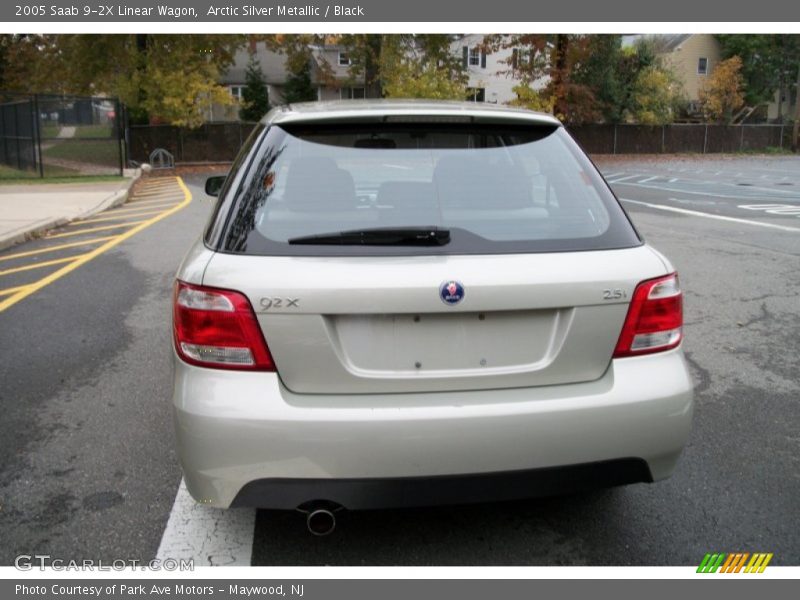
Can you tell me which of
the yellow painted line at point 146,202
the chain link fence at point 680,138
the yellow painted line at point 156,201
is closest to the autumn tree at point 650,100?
the chain link fence at point 680,138

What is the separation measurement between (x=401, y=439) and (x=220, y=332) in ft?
2.32

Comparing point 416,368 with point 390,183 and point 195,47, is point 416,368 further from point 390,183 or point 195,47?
point 195,47

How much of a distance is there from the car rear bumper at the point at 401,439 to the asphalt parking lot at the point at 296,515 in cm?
47

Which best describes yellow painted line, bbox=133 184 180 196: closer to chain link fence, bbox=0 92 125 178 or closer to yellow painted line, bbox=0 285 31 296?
chain link fence, bbox=0 92 125 178

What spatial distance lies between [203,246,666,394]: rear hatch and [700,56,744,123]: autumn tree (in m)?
50.3

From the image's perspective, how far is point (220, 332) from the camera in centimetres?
259

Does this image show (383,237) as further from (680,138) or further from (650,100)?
(680,138)

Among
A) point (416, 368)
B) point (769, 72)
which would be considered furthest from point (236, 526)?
point (769, 72)

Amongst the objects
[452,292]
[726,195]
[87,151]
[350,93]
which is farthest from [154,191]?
[350,93]

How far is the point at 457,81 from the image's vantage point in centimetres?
3656

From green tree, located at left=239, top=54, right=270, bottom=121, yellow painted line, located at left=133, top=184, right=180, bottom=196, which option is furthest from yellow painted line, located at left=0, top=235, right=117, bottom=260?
green tree, located at left=239, top=54, right=270, bottom=121

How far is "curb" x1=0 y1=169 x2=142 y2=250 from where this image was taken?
1043cm

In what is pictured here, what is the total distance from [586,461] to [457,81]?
35690mm

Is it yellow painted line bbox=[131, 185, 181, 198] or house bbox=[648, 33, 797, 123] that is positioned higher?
house bbox=[648, 33, 797, 123]
